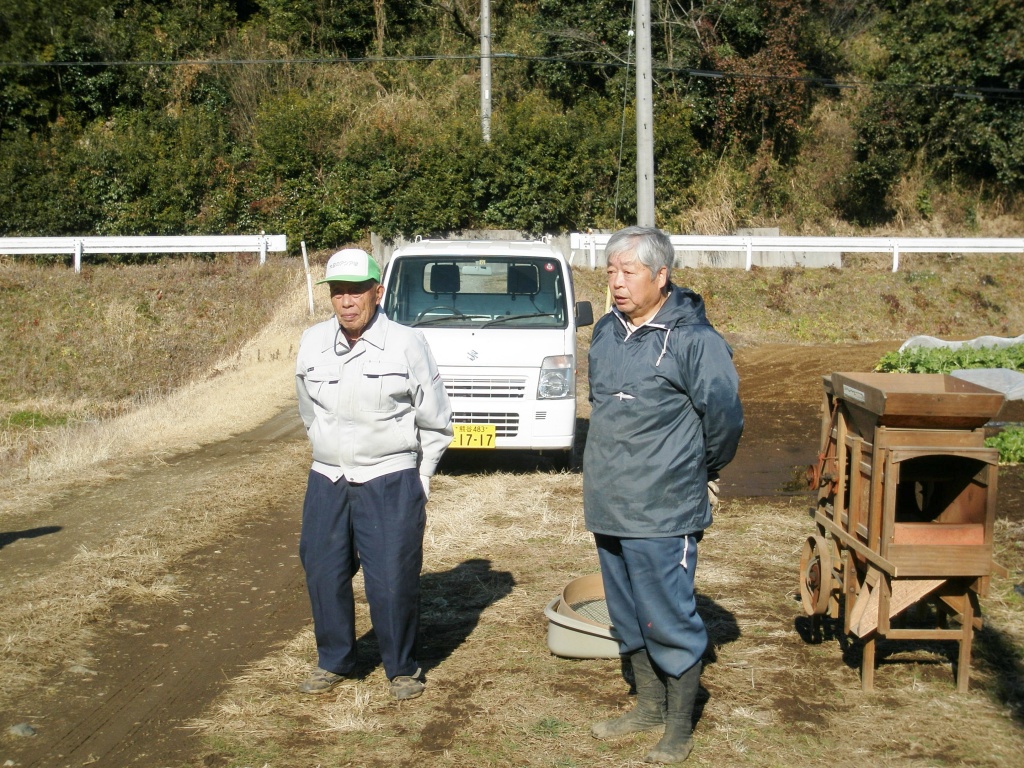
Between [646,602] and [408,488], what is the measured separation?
3.98 feet

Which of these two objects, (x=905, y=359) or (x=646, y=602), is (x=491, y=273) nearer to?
(x=646, y=602)

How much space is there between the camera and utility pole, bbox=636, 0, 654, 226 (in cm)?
1681

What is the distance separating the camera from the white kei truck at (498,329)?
9.55m

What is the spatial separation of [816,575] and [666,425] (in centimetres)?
159

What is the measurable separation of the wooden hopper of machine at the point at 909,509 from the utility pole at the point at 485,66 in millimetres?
23540

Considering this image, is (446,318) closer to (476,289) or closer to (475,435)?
(476,289)

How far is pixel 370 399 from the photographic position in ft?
15.0

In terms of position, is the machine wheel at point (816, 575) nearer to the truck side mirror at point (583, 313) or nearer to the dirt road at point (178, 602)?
the dirt road at point (178, 602)

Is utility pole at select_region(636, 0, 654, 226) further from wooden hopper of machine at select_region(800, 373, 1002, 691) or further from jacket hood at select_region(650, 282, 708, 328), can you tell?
jacket hood at select_region(650, 282, 708, 328)

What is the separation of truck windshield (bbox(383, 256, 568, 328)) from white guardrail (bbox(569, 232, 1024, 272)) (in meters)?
15.5

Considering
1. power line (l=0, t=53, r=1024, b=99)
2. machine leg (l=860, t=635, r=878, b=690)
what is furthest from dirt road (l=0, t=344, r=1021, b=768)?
power line (l=0, t=53, r=1024, b=99)

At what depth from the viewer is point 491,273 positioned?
407 inches

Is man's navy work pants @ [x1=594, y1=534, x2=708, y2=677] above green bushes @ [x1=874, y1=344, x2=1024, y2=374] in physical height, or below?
above

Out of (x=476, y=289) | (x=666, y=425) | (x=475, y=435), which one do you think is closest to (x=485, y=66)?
(x=476, y=289)
